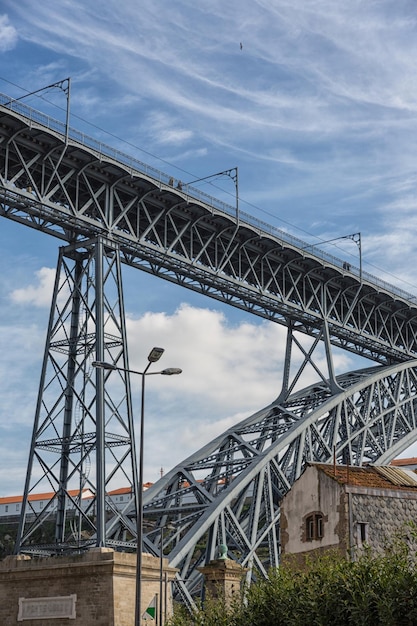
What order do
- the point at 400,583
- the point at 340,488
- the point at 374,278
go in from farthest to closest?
the point at 374,278 → the point at 340,488 → the point at 400,583

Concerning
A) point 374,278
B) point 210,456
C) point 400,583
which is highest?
point 374,278

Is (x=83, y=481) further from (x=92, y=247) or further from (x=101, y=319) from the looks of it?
(x=92, y=247)

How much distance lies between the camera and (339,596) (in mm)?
21312

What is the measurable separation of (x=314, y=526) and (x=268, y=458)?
580 inches

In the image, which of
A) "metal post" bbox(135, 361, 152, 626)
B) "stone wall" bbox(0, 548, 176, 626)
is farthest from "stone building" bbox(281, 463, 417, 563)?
"metal post" bbox(135, 361, 152, 626)

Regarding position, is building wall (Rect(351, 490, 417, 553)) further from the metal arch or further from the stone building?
the metal arch

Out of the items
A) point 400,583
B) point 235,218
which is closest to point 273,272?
point 235,218

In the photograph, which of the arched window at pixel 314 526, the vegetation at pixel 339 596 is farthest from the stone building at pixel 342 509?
the vegetation at pixel 339 596

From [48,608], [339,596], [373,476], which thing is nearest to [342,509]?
[373,476]

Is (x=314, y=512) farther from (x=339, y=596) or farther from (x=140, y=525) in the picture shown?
(x=339, y=596)

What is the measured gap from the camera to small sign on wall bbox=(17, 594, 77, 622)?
113 ft

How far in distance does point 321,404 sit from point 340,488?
71.8 feet

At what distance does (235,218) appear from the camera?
4875 centimetres

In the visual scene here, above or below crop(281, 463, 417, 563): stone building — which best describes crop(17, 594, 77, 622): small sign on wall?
below
